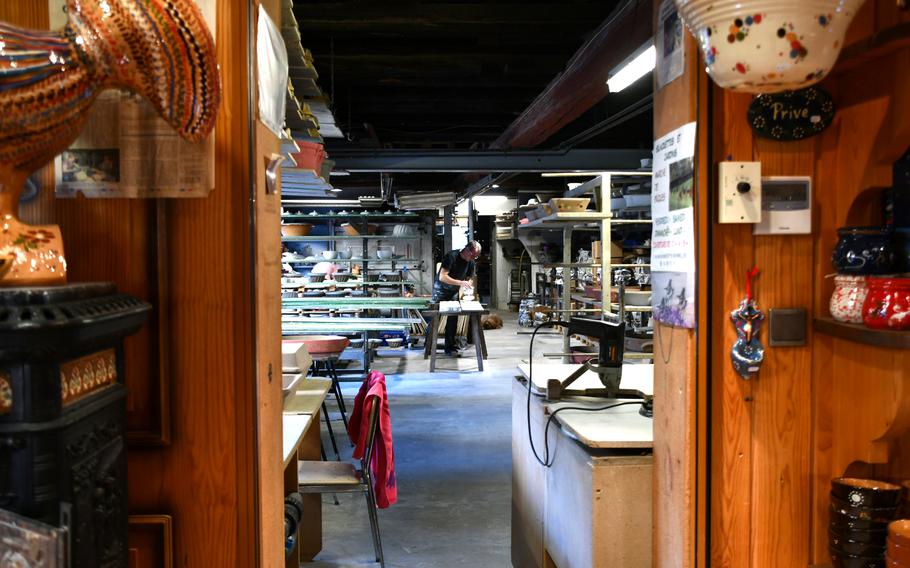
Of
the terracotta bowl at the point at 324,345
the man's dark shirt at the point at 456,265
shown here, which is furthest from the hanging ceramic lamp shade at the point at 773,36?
the man's dark shirt at the point at 456,265

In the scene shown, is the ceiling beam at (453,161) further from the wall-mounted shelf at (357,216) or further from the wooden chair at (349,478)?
the wooden chair at (349,478)

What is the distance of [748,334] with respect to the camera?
1573 mm

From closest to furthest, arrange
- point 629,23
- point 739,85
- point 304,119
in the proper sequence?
point 739,85, point 304,119, point 629,23

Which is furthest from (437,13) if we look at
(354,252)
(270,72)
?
(354,252)

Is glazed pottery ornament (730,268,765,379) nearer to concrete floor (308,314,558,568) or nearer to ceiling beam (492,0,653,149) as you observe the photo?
ceiling beam (492,0,653,149)

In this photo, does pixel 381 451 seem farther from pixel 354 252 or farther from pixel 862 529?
pixel 354 252

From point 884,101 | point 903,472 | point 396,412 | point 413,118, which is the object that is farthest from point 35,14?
point 413,118

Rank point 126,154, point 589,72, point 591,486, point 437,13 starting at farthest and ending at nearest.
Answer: point 589,72
point 437,13
point 591,486
point 126,154

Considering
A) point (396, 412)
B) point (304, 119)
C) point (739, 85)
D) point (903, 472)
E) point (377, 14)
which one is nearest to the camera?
point (739, 85)

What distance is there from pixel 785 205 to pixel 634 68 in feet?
7.02

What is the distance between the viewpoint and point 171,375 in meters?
1.30

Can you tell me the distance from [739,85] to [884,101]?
1.71 feet

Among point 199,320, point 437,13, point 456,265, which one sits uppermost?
point 437,13

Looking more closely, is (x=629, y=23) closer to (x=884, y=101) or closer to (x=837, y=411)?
(x=884, y=101)
